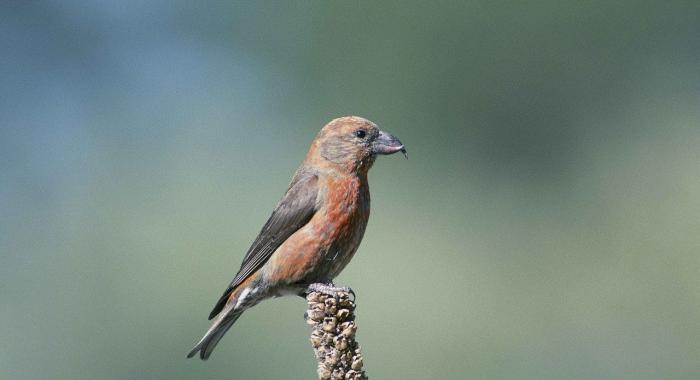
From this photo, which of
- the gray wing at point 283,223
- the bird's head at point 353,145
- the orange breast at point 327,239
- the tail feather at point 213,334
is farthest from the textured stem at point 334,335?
the tail feather at point 213,334

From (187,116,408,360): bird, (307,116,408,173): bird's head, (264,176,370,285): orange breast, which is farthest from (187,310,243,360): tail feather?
(307,116,408,173): bird's head

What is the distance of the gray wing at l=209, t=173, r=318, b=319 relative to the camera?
184 inches

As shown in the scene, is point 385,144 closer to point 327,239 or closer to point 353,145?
point 353,145

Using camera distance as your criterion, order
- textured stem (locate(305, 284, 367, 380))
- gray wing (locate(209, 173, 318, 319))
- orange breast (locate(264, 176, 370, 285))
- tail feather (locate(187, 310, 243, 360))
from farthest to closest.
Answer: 1. tail feather (locate(187, 310, 243, 360))
2. gray wing (locate(209, 173, 318, 319))
3. orange breast (locate(264, 176, 370, 285))
4. textured stem (locate(305, 284, 367, 380))

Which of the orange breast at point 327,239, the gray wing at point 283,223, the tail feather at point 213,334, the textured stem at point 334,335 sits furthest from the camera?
the tail feather at point 213,334

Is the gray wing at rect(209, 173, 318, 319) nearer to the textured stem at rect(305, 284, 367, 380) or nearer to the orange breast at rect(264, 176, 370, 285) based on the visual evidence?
the orange breast at rect(264, 176, 370, 285)

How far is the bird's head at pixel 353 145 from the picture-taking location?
15.6ft

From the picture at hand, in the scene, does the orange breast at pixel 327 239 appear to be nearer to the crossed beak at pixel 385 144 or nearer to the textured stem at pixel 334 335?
the crossed beak at pixel 385 144

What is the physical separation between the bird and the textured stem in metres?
1.11

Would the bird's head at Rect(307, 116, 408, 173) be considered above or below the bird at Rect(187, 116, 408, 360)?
above

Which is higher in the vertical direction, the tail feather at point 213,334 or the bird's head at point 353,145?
the bird's head at point 353,145

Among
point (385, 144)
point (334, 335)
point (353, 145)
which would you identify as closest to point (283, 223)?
point (353, 145)

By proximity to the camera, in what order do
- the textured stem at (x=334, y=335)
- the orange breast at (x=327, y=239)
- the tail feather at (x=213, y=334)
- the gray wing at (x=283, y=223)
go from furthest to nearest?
1. the tail feather at (x=213, y=334)
2. the gray wing at (x=283, y=223)
3. the orange breast at (x=327, y=239)
4. the textured stem at (x=334, y=335)

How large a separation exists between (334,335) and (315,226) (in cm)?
134
